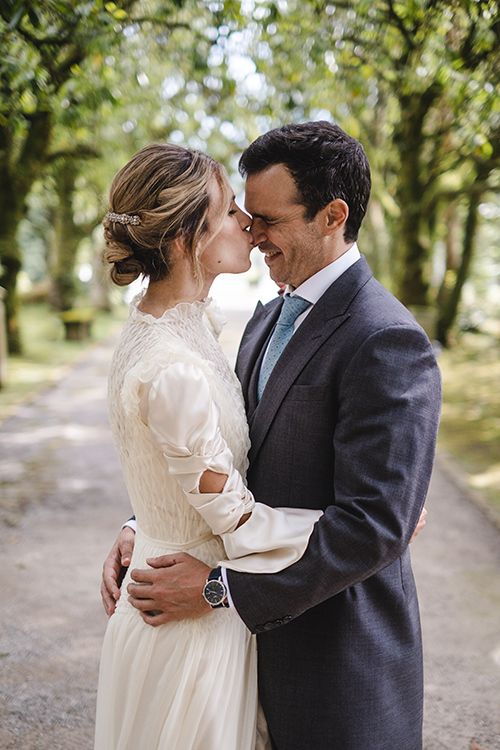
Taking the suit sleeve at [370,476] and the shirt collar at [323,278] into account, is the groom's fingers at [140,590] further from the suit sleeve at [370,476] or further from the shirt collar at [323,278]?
the shirt collar at [323,278]

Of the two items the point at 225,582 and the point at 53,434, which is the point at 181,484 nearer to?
the point at 225,582

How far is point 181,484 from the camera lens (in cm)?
185

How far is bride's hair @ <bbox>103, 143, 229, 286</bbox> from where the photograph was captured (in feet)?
6.40

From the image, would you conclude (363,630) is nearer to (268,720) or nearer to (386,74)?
(268,720)

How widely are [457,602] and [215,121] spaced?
12.9m

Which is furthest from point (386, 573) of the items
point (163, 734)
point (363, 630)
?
point (163, 734)

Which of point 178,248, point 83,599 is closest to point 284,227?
point 178,248

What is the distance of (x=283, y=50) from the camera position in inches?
238

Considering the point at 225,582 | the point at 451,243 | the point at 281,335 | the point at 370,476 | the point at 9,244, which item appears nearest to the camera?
the point at 370,476

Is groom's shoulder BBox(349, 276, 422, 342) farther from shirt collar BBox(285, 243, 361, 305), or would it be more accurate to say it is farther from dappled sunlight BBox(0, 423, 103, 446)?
dappled sunlight BBox(0, 423, 103, 446)

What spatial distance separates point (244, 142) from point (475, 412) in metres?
9.70

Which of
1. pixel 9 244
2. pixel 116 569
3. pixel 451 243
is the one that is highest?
pixel 451 243

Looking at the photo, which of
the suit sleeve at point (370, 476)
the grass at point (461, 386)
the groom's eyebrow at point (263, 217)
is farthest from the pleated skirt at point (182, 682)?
the grass at point (461, 386)

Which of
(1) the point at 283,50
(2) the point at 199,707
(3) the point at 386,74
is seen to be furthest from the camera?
(3) the point at 386,74
